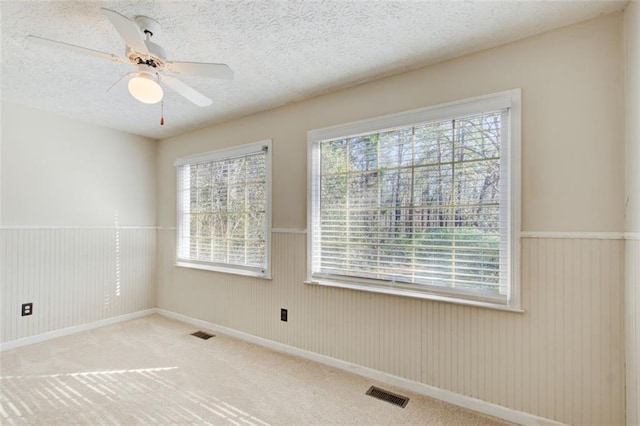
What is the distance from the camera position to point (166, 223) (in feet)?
14.0

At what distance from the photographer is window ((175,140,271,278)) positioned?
3.37 metres

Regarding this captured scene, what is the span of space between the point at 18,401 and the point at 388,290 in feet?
9.06

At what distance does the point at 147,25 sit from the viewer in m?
1.81

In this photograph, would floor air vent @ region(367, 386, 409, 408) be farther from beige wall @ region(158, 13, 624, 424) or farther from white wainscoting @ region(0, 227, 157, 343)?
white wainscoting @ region(0, 227, 157, 343)

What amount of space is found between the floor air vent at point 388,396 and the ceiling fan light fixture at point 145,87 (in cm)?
245

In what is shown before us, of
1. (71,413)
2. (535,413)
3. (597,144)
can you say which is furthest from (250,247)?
(597,144)

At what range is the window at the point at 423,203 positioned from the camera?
2086 mm

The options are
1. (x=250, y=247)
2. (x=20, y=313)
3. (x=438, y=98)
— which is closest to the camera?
(x=438, y=98)

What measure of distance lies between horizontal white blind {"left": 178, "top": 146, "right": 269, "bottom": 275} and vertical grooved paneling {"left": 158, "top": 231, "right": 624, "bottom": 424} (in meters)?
0.62

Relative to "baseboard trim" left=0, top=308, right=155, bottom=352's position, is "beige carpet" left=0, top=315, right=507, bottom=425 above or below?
below

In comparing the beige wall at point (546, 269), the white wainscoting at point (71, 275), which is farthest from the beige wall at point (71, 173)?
the beige wall at point (546, 269)

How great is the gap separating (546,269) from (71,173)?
180 inches

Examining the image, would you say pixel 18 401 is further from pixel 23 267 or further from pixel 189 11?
pixel 189 11

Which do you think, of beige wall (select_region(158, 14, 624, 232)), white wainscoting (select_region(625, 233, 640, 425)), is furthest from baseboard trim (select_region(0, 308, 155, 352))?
white wainscoting (select_region(625, 233, 640, 425))
